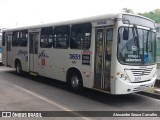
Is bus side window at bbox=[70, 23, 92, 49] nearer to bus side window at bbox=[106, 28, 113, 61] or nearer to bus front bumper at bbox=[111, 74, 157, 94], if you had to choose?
bus side window at bbox=[106, 28, 113, 61]

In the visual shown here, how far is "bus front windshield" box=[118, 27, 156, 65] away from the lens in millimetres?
8688

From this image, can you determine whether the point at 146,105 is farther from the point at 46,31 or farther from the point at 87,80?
the point at 46,31

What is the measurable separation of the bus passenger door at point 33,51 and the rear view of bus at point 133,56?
5988 millimetres

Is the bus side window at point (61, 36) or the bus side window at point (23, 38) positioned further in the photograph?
the bus side window at point (23, 38)

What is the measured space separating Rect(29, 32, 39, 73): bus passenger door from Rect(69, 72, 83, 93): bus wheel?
130 inches

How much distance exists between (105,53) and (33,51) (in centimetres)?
590

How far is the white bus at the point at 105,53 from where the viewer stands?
8679 mm

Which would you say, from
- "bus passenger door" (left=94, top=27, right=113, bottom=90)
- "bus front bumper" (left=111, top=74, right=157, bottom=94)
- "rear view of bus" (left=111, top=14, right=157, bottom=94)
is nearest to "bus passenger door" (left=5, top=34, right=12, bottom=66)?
"bus passenger door" (left=94, top=27, right=113, bottom=90)

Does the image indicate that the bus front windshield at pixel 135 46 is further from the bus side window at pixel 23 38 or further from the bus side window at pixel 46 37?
the bus side window at pixel 23 38

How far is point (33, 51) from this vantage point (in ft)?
45.8

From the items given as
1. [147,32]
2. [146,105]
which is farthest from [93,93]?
[147,32]

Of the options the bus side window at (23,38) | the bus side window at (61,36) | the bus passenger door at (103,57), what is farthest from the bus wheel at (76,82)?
the bus side window at (23,38)

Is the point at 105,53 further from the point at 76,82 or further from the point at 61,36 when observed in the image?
the point at 61,36

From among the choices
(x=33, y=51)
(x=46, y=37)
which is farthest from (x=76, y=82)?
(x=33, y=51)
